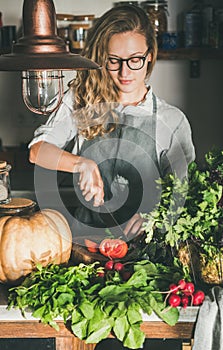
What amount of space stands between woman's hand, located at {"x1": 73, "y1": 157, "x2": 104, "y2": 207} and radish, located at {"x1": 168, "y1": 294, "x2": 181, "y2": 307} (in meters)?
0.48

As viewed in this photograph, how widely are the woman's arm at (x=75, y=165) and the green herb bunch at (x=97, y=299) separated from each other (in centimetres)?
33

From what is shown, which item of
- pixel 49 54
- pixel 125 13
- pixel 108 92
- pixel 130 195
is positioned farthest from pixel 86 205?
pixel 49 54

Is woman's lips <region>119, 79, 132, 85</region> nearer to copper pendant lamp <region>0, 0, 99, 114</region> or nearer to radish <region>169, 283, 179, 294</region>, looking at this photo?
copper pendant lamp <region>0, 0, 99, 114</region>

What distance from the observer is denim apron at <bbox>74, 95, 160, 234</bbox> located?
9.07ft

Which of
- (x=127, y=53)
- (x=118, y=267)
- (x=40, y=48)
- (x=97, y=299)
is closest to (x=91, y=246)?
(x=118, y=267)

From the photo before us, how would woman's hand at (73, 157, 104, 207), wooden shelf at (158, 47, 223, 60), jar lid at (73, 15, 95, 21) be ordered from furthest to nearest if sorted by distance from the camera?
jar lid at (73, 15, 95, 21) → wooden shelf at (158, 47, 223, 60) → woman's hand at (73, 157, 104, 207)

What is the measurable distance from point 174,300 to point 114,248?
0.33 m

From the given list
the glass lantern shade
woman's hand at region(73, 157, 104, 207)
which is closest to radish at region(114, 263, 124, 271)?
woman's hand at region(73, 157, 104, 207)

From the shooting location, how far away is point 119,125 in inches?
115

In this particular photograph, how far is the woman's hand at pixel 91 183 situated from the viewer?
→ 7.18 ft

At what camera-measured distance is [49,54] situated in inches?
65.7

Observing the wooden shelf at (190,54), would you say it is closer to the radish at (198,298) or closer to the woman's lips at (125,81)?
the woman's lips at (125,81)

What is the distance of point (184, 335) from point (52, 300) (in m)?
0.36

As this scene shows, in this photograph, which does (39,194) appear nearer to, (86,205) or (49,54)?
(86,205)
